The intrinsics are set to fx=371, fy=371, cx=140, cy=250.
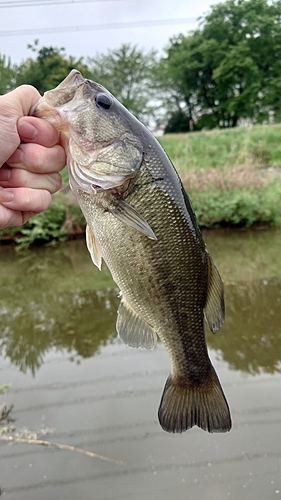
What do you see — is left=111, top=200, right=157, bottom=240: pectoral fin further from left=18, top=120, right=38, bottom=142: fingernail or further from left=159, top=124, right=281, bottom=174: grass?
left=159, top=124, right=281, bottom=174: grass

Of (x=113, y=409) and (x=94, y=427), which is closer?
(x=94, y=427)

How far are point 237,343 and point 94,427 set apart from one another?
2.07 m

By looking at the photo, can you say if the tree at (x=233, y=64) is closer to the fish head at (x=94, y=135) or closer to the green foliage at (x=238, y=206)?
the green foliage at (x=238, y=206)

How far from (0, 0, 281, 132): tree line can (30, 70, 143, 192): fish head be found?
30771 millimetres

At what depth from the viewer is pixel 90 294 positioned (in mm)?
6578

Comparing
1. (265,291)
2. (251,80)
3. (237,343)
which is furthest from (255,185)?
(251,80)

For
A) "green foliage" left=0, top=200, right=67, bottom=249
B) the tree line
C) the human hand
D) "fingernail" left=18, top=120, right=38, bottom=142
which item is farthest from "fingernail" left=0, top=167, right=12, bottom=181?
the tree line

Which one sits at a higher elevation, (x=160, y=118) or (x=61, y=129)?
(x=61, y=129)

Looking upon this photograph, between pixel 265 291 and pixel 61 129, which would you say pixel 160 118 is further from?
pixel 61 129

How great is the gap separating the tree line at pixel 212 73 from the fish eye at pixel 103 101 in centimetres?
3078

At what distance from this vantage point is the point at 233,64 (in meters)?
30.9

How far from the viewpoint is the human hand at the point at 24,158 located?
1428mm

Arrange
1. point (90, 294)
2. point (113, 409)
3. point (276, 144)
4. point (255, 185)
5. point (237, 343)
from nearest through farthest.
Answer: point (113, 409) < point (237, 343) < point (90, 294) < point (255, 185) < point (276, 144)

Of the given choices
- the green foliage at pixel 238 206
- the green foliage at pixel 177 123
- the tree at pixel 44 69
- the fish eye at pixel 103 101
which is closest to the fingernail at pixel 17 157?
the fish eye at pixel 103 101
